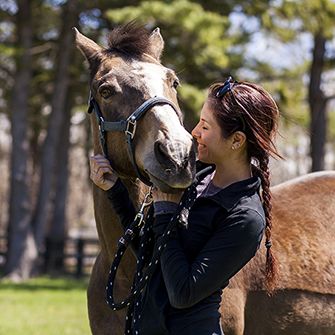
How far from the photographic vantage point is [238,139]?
9.75 feet

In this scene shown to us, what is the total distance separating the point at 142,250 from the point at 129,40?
3.84 feet

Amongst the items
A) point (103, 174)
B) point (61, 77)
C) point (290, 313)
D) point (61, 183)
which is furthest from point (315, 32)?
point (103, 174)

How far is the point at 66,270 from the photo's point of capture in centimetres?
2138

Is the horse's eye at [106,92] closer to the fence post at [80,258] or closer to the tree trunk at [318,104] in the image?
the tree trunk at [318,104]

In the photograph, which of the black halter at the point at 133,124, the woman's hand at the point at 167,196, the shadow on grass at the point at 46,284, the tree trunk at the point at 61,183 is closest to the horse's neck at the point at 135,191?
the black halter at the point at 133,124

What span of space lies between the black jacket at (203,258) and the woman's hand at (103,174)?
611 mm

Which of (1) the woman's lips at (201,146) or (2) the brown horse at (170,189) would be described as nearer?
(1) the woman's lips at (201,146)

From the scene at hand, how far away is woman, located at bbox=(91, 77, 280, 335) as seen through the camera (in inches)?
109

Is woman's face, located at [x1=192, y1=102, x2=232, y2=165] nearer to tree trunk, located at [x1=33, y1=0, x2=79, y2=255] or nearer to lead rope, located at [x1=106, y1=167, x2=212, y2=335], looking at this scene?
lead rope, located at [x1=106, y1=167, x2=212, y2=335]

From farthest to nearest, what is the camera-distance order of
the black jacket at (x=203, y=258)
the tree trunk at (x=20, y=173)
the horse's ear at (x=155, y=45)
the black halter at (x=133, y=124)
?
the tree trunk at (x=20, y=173) < the horse's ear at (x=155, y=45) < the black halter at (x=133, y=124) < the black jacket at (x=203, y=258)

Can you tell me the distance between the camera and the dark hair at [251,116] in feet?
9.70

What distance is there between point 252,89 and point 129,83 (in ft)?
2.47

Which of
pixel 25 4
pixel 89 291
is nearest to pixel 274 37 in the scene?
pixel 25 4

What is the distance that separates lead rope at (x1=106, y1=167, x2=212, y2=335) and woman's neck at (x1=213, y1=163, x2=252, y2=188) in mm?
108
